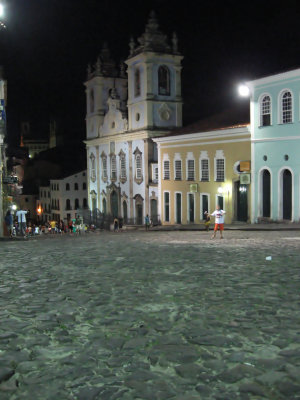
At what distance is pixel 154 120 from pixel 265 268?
34.8m

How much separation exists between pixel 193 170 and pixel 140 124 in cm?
1151

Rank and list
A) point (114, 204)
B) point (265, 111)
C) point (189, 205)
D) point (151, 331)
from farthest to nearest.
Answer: point (114, 204)
point (189, 205)
point (265, 111)
point (151, 331)

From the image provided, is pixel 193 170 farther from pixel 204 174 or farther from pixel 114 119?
pixel 114 119

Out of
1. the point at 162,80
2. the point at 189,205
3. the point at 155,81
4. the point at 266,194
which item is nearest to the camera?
the point at 266,194

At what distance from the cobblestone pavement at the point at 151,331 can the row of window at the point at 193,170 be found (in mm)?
21149

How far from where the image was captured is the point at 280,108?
2658 cm

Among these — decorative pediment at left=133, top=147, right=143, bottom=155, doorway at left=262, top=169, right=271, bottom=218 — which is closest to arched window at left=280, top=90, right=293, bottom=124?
doorway at left=262, top=169, right=271, bottom=218

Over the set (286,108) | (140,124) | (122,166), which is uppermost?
(140,124)

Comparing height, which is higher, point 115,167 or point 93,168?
point 93,168

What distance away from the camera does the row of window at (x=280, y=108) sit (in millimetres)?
26141

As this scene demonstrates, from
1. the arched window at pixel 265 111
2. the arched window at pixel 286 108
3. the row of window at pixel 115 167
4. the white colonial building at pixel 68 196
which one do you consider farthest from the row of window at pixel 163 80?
the white colonial building at pixel 68 196

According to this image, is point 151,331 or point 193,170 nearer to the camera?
point 151,331

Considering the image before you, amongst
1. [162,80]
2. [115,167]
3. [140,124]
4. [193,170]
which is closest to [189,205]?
[193,170]

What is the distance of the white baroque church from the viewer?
4456cm
